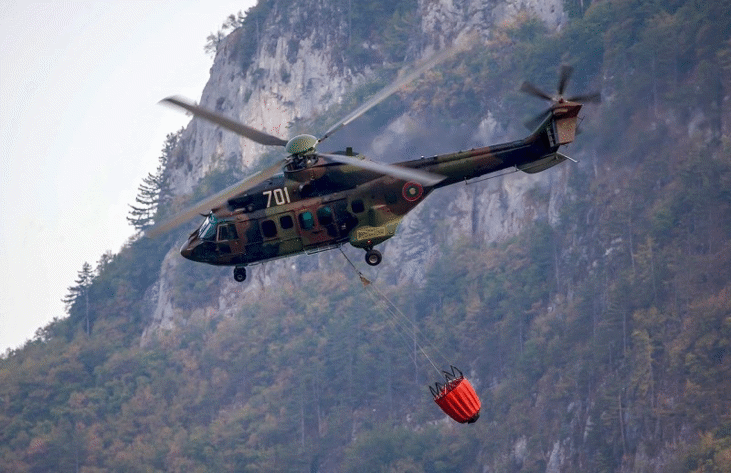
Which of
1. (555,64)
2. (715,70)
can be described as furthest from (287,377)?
(715,70)

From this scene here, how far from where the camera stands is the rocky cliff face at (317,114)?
483 feet

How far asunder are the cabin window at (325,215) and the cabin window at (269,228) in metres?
1.38

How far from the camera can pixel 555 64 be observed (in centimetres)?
15562

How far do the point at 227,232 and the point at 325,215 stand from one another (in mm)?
3205

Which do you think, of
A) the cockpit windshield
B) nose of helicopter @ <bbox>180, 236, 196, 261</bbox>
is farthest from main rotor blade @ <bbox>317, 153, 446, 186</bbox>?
nose of helicopter @ <bbox>180, 236, 196, 261</bbox>

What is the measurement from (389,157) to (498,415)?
23.4 meters

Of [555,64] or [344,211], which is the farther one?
[555,64]

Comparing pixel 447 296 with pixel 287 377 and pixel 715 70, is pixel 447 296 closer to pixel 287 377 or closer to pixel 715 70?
pixel 287 377

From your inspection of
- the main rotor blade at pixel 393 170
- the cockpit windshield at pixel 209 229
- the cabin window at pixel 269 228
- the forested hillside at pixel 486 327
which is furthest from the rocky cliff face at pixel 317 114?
the main rotor blade at pixel 393 170

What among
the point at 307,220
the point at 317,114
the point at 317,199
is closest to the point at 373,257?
the point at 307,220

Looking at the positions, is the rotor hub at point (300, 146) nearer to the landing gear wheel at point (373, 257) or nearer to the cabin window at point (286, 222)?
the cabin window at point (286, 222)

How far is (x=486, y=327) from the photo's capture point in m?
146

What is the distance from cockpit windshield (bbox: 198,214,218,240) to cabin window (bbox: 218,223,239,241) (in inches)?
8.4

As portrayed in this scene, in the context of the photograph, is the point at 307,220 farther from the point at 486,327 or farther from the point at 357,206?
the point at 486,327
